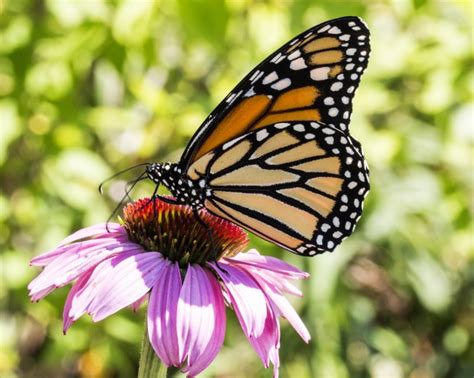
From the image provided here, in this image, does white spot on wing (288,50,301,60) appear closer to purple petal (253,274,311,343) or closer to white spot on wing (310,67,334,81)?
white spot on wing (310,67,334,81)

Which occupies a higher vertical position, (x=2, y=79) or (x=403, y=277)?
(x=2, y=79)

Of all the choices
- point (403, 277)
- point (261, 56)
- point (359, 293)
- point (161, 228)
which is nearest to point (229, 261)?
point (161, 228)

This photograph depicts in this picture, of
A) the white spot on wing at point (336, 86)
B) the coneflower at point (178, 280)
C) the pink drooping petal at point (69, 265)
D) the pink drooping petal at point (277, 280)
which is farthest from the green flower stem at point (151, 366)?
the white spot on wing at point (336, 86)

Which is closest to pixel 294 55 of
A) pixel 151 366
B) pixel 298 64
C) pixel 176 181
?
pixel 298 64

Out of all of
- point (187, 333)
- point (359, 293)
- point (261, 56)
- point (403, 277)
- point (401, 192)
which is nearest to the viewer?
point (187, 333)

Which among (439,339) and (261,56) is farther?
(439,339)

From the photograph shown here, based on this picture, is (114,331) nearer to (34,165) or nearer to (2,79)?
(34,165)
